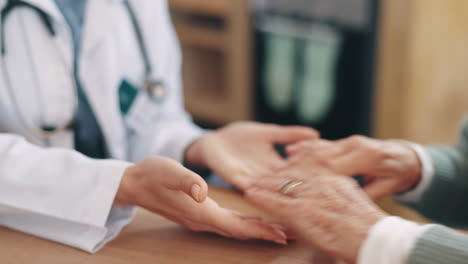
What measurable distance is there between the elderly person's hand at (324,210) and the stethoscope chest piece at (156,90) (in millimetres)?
304

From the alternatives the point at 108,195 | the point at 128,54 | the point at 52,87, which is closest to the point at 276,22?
the point at 128,54

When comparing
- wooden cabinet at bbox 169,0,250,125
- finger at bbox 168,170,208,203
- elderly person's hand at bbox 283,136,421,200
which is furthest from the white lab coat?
wooden cabinet at bbox 169,0,250,125

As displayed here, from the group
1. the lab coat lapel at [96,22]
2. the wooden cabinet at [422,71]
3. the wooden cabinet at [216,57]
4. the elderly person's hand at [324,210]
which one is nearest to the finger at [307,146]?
the elderly person's hand at [324,210]

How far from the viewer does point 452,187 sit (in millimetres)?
947

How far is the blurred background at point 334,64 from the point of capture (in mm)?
1837

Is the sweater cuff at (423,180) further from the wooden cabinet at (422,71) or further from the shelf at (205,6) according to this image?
the shelf at (205,6)

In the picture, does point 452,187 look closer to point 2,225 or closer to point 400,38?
point 2,225

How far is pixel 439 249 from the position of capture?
2.09 ft

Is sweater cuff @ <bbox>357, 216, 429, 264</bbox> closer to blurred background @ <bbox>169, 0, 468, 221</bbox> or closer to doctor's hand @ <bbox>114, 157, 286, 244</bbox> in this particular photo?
doctor's hand @ <bbox>114, 157, 286, 244</bbox>

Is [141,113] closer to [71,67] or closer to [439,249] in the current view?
[71,67]

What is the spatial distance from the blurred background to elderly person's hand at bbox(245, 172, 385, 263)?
113cm

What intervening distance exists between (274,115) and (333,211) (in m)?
1.67

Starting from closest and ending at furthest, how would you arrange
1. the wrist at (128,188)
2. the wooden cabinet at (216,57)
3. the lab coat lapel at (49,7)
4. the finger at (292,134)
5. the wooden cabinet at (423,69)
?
1. the wrist at (128,188)
2. the lab coat lapel at (49,7)
3. the finger at (292,134)
4. the wooden cabinet at (423,69)
5. the wooden cabinet at (216,57)

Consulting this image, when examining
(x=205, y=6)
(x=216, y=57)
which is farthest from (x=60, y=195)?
(x=216, y=57)
